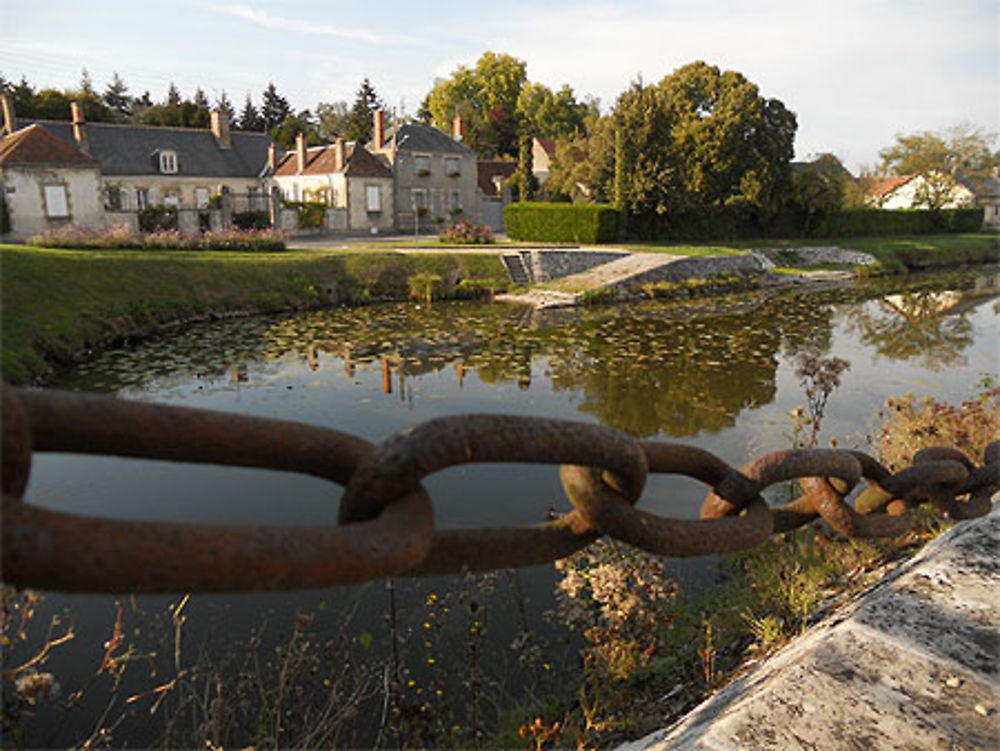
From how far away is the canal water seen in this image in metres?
4.80

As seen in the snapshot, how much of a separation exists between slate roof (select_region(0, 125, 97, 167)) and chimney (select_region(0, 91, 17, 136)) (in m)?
6.38

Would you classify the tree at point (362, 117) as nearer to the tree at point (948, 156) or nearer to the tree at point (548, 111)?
the tree at point (548, 111)

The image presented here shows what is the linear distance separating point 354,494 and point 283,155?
52760 mm


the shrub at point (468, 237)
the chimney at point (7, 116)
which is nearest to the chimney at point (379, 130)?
the shrub at point (468, 237)

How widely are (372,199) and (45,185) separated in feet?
56.4

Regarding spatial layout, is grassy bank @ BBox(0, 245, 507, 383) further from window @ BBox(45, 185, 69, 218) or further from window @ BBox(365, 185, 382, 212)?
window @ BBox(365, 185, 382, 212)

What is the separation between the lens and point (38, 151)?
33.8 m

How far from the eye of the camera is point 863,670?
6.51 feet

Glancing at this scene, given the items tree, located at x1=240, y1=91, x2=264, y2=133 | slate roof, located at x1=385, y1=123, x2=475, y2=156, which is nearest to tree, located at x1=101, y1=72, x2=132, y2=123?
tree, located at x1=240, y1=91, x2=264, y2=133

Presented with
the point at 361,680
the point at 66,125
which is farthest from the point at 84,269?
the point at 66,125

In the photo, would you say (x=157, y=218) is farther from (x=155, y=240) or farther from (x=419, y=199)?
(x=419, y=199)

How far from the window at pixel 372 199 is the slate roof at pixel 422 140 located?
132 inches

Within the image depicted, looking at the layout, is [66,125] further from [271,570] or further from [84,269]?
[271,570]

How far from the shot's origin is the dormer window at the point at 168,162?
43.8 metres
